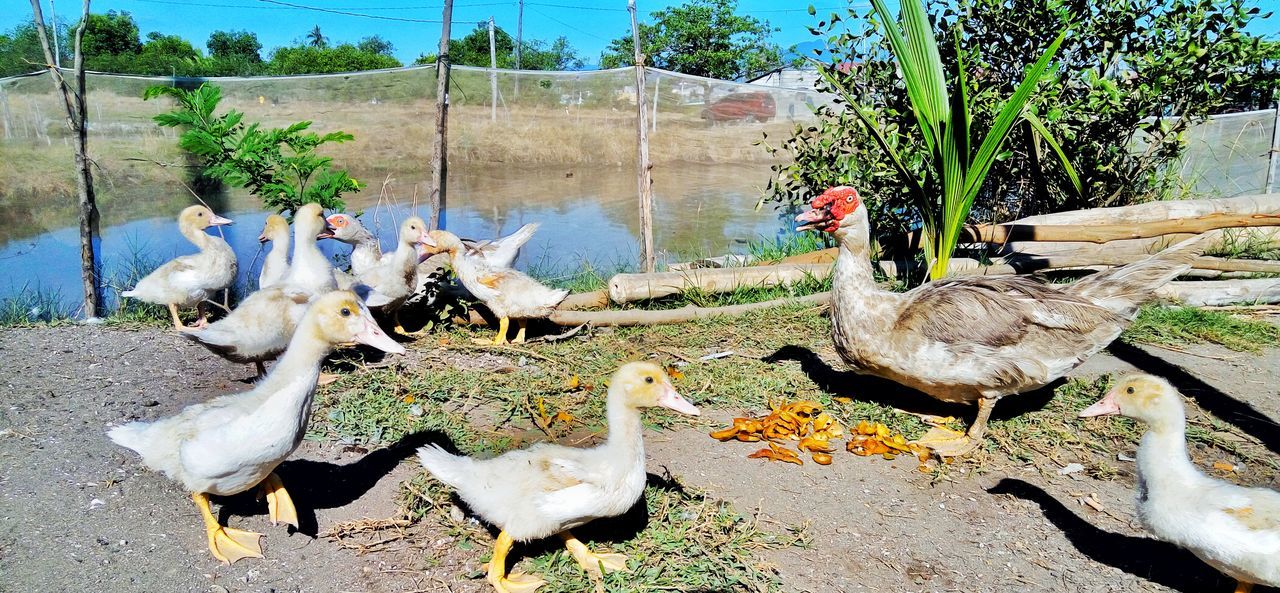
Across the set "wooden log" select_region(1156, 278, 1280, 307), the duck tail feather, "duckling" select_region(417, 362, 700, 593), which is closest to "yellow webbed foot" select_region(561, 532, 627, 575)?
"duckling" select_region(417, 362, 700, 593)

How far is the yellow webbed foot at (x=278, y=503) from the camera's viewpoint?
3.72 m

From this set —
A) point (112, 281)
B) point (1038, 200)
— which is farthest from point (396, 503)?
point (1038, 200)

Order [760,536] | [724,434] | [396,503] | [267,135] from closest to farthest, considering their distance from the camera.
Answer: [760,536], [396,503], [724,434], [267,135]

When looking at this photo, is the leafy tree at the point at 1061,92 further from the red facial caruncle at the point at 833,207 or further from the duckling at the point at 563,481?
the duckling at the point at 563,481

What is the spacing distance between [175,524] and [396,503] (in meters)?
1.02

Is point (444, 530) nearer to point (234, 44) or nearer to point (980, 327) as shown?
point (980, 327)

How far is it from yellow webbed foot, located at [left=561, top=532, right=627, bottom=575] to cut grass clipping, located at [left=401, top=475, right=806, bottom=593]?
0.12ft

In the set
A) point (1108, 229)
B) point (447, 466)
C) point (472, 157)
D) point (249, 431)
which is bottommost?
point (447, 466)

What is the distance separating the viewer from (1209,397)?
5.24 metres

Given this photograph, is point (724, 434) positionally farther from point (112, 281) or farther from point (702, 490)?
point (112, 281)

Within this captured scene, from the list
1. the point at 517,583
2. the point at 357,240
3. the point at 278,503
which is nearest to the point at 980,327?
the point at 517,583

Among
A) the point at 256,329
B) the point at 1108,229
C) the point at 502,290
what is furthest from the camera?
the point at 1108,229

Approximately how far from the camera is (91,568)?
3379 mm

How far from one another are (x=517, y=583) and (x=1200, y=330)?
6.18 metres
